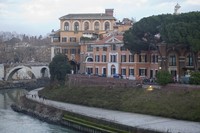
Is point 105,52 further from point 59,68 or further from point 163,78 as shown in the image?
point 163,78

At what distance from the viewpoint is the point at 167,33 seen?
4372 centimetres

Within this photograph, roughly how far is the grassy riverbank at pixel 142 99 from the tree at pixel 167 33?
6168 millimetres

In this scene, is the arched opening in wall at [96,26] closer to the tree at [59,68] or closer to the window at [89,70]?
the window at [89,70]

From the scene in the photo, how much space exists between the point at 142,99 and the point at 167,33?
840cm

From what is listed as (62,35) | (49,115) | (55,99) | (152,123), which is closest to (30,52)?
(62,35)

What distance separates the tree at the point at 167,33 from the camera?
4244cm

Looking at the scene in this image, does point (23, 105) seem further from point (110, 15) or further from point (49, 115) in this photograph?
point (110, 15)

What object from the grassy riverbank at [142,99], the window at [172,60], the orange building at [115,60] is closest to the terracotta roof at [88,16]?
the orange building at [115,60]

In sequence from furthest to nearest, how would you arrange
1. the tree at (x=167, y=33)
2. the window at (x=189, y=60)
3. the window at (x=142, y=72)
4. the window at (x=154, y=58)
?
the window at (x=142, y=72), the window at (x=154, y=58), the window at (x=189, y=60), the tree at (x=167, y=33)

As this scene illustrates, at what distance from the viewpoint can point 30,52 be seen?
119750 mm

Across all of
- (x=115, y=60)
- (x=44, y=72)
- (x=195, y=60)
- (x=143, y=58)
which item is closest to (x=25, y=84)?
(x=44, y=72)

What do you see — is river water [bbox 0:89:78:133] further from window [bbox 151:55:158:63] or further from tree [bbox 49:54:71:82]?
window [bbox 151:55:158:63]

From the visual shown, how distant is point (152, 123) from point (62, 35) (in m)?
41.8

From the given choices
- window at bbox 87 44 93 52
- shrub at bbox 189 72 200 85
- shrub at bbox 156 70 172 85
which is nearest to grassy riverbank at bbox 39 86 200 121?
shrub at bbox 156 70 172 85
